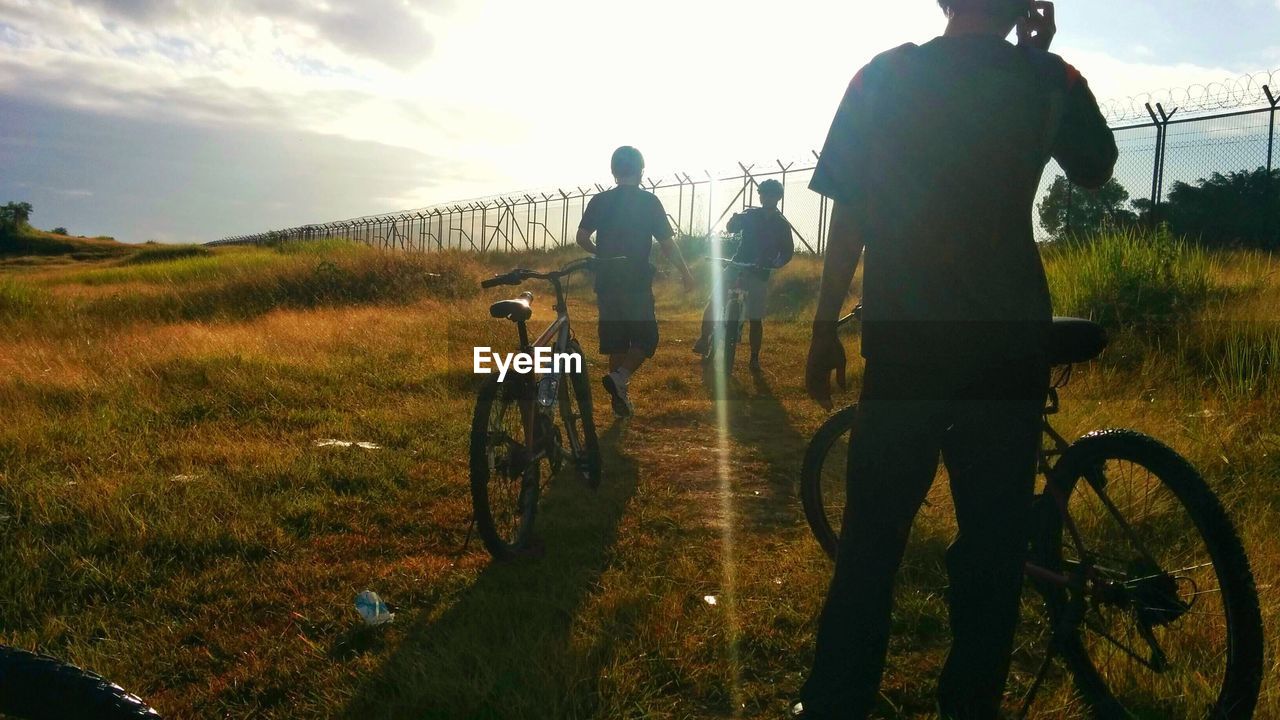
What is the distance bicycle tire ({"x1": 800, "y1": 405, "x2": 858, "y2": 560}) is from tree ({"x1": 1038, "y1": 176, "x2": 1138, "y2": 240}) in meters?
10.6

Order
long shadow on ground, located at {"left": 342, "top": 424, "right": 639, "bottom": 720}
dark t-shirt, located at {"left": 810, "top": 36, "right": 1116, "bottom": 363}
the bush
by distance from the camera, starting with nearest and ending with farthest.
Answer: dark t-shirt, located at {"left": 810, "top": 36, "right": 1116, "bottom": 363}, long shadow on ground, located at {"left": 342, "top": 424, "right": 639, "bottom": 720}, the bush

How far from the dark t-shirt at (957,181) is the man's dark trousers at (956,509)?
82 mm

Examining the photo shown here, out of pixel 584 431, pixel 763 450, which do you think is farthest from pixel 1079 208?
pixel 584 431

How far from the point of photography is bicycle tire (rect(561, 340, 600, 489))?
4504 mm

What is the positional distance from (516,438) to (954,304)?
2258 mm

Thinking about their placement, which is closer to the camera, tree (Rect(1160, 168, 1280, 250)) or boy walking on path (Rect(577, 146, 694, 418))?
boy walking on path (Rect(577, 146, 694, 418))

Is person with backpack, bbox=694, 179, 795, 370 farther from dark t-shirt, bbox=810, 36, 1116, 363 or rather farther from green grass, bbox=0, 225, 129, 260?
green grass, bbox=0, 225, 129, 260

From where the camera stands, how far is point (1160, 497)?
2369mm

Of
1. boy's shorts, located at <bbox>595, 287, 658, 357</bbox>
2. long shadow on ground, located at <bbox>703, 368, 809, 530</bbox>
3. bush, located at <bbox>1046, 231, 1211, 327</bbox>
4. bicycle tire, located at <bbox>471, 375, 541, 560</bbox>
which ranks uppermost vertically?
bush, located at <bbox>1046, 231, 1211, 327</bbox>

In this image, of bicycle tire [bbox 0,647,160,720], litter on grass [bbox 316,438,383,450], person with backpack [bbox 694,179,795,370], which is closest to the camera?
bicycle tire [bbox 0,647,160,720]

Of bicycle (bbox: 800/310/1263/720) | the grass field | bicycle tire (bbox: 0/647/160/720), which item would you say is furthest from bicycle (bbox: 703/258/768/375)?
bicycle tire (bbox: 0/647/160/720)

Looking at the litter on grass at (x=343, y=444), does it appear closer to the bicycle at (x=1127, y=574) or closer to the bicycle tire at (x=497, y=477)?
the bicycle tire at (x=497, y=477)

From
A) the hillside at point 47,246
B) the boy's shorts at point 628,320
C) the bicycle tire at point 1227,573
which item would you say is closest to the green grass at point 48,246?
the hillside at point 47,246

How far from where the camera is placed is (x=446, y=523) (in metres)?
4.10
